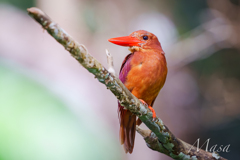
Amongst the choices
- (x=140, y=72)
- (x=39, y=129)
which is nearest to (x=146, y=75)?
(x=140, y=72)

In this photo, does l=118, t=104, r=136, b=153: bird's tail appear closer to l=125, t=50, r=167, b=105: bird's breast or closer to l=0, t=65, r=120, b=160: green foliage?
l=125, t=50, r=167, b=105: bird's breast

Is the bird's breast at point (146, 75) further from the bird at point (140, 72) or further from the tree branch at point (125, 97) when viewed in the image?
the tree branch at point (125, 97)

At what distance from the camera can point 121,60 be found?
120 inches

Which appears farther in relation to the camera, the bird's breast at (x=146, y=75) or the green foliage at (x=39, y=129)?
the green foliage at (x=39, y=129)

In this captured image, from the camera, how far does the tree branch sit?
2.76 feet

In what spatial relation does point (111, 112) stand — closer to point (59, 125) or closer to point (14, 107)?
point (59, 125)

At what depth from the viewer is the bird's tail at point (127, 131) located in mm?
1597

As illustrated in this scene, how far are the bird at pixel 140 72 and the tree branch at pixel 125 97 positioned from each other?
102 millimetres

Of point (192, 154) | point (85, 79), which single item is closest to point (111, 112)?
point (85, 79)

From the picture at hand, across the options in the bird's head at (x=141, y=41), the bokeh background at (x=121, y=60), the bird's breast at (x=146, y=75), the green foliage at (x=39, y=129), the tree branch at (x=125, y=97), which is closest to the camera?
the tree branch at (x=125, y=97)

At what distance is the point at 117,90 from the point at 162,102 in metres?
1.95

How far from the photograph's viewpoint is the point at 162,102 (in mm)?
2979

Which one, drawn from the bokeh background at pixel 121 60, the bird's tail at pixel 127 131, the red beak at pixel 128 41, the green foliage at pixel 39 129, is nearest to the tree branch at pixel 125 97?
the bird's tail at pixel 127 131

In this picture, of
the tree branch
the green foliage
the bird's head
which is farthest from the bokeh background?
the bird's head
